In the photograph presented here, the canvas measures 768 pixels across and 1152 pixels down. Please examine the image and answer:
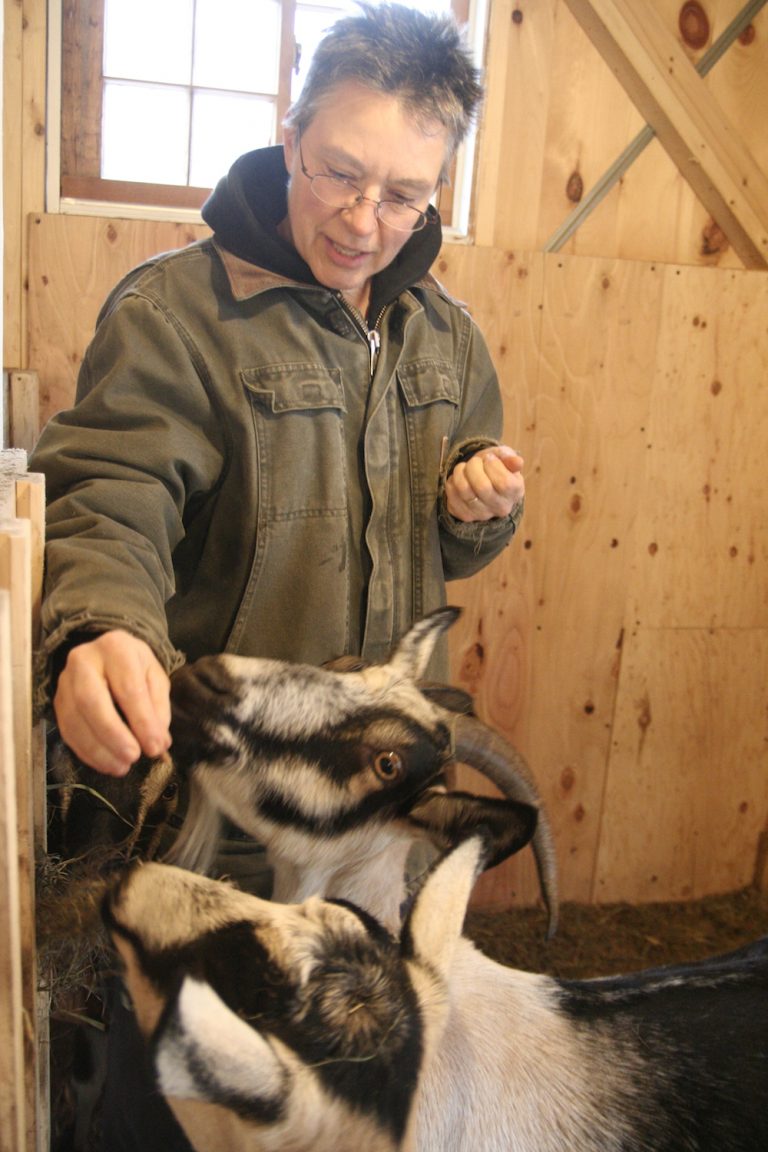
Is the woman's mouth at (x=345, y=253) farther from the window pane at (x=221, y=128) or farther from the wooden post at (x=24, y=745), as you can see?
the window pane at (x=221, y=128)

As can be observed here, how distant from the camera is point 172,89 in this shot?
9.57ft

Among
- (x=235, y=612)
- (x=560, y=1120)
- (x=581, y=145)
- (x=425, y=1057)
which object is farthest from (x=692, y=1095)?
(x=581, y=145)

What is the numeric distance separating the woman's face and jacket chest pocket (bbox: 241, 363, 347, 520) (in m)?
0.17

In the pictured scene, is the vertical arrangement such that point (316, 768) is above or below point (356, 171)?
below

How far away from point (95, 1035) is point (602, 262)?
2543mm

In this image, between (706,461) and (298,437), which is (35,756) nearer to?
(298,437)

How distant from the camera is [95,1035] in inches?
70.3

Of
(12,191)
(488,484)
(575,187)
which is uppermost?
(575,187)

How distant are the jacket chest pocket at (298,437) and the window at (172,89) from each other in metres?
1.57

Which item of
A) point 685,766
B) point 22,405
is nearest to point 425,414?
point 22,405

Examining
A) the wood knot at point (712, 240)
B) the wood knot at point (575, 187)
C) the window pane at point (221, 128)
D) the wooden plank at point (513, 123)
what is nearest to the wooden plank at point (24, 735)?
the window pane at point (221, 128)

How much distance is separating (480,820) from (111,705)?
50 cm

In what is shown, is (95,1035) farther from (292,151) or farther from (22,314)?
(22,314)

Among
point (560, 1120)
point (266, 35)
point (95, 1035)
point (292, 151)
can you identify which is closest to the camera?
point (560, 1120)
